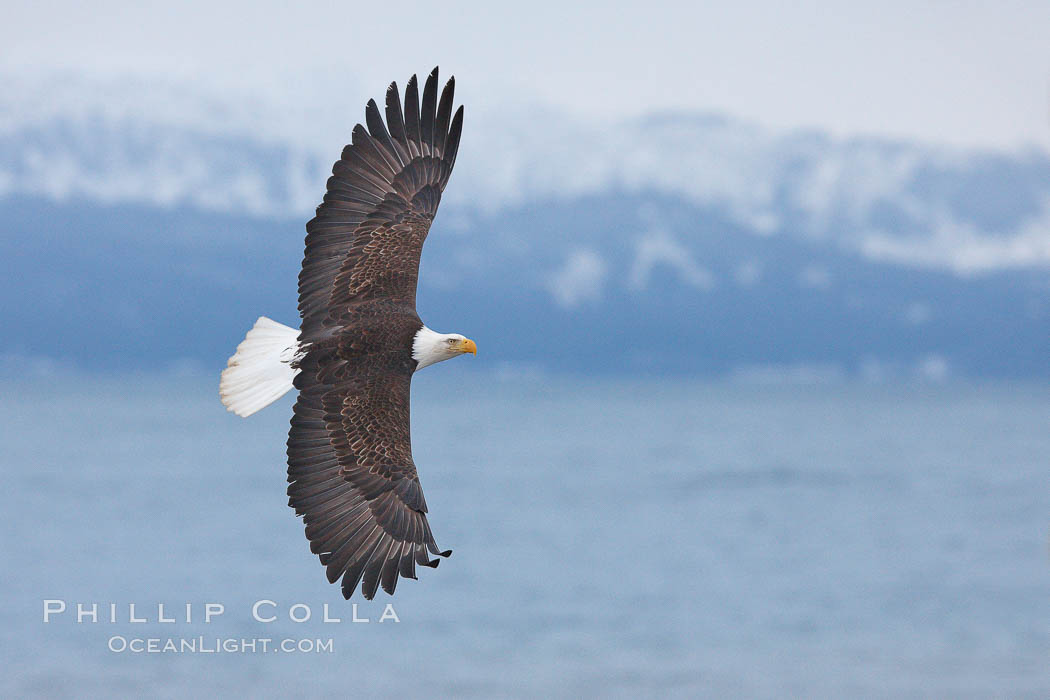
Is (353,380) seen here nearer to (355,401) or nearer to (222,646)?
(355,401)

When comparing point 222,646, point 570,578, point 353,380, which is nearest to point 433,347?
point 353,380

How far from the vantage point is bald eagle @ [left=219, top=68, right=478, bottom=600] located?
8.38m

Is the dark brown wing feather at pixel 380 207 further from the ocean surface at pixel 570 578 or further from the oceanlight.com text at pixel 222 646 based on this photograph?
the oceanlight.com text at pixel 222 646

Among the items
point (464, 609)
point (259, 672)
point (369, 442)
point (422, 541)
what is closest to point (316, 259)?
point (369, 442)

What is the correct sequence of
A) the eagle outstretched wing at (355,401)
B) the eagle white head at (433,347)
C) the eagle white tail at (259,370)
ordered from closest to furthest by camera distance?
the eagle outstretched wing at (355,401), the eagle white head at (433,347), the eagle white tail at (259,370)

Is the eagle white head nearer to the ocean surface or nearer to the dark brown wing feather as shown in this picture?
the dark brown wing feather

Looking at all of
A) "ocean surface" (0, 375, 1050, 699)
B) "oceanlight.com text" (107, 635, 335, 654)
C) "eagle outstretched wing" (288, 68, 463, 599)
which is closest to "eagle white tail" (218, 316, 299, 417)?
"eagle outstretched wing" (288, 68, 463, 599)

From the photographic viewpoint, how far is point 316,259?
8.73 meters

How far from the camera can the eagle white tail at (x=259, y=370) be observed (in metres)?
8.60

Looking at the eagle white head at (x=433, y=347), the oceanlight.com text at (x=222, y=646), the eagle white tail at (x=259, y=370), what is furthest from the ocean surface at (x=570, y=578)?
the eagle white head at (x=433, y=347)

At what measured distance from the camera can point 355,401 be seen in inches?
334

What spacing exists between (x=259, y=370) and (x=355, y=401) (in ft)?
2.31

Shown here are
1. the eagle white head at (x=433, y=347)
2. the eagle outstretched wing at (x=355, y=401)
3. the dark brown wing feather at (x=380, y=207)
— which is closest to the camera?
the eagle outstretched wing at (x=355, y=401)

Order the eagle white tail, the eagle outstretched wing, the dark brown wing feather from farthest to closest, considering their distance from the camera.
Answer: the dark brown wing feather
the eagle white tail
the eagle outstretched wing
